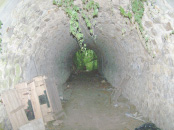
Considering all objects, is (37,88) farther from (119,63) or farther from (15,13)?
(119,63)

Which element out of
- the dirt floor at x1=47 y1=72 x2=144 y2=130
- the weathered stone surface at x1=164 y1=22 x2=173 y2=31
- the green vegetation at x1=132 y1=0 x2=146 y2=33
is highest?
the green vegetation at x1=132 y1=0 x2=146 y2=33

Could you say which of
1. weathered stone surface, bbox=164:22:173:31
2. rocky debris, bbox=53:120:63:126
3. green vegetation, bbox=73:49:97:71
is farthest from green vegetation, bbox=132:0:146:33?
green vegetation, bbox=73:49:97:71

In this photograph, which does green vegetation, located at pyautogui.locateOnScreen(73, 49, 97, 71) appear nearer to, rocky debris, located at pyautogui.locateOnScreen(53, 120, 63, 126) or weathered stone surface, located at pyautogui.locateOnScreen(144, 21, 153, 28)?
rocky debris, located at pyautogui.locateOnScreen(53, 120, 63, 126)

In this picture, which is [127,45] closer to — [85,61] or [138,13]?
[138,13]

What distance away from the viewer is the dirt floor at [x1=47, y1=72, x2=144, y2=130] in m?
5.03

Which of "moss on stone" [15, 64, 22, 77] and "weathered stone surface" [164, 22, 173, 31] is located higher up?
"weathered stone surface" [164, 22, 173, 31]

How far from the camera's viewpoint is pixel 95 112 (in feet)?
20.5

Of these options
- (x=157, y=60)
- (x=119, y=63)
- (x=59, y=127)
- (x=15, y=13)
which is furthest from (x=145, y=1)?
(x=119, y=63)

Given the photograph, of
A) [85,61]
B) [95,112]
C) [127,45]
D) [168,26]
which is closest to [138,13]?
[168,26]

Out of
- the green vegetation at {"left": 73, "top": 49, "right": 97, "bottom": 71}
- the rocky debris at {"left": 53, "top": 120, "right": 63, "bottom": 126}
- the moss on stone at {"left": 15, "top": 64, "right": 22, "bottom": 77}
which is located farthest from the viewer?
the green vegetation at {"left": 73, "top": 49, "right": 97, "bottom": 71}

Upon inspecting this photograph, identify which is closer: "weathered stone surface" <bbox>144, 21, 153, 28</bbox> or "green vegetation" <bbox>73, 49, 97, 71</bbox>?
"weathered stone surface" <bbox>144, 21, 153, 28</bbox>

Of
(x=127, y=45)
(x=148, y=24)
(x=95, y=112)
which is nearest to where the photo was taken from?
(x=148, y=24)

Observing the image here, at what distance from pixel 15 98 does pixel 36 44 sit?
6.37 ft

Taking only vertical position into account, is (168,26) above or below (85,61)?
above
